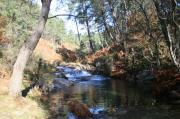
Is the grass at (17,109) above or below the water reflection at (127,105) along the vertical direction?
above

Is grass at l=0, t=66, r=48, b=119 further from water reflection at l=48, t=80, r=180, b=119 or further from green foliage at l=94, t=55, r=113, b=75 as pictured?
green foliage at l=94, t=55, r=113, b=75

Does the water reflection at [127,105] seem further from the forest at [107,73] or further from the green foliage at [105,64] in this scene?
the green foliage at [105,64]

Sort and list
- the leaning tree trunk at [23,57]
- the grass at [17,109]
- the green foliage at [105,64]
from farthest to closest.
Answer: the green foliage at [105,64]
the leaning tree trunk at [23,57]
the grass at [17,109]

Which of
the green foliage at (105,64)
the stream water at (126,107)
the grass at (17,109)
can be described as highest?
the green foliage at (105,64)

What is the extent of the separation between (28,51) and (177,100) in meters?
9.24

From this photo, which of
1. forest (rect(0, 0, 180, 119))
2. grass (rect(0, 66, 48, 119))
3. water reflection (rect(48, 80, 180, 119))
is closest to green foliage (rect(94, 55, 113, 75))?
forest (rect(0, 0, 180, 119))

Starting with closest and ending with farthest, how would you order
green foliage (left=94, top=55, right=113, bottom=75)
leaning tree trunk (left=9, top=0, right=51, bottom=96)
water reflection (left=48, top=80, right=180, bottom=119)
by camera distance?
leaning tree trunk (left=9, top=0, right=51, bottom=96) < water reflection (left=48, top=80, right=180, bottom=119) < green foliage (left=94, top=55, right=113, bottom=75)

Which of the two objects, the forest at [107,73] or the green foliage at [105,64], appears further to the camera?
the green foliage at [105,64]

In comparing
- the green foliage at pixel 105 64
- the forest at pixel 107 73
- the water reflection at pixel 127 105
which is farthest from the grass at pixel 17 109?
the green foliage at pixel 105 64

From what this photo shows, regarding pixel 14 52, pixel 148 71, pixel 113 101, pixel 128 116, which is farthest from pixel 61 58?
pixel 128 116

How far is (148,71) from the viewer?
28.2 m

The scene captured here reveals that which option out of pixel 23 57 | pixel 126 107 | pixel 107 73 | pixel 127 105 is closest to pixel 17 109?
pixel 23 57

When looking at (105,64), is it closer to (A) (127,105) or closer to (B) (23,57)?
(A) (127,105)

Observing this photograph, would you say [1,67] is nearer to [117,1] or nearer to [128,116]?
[128,116]
